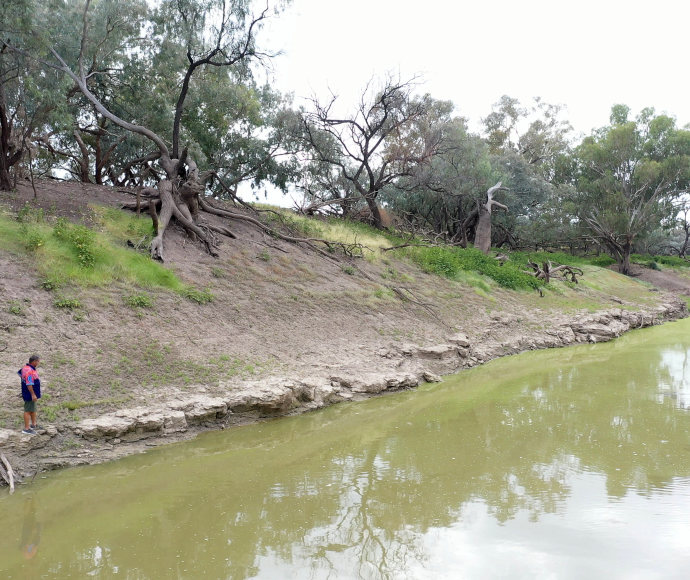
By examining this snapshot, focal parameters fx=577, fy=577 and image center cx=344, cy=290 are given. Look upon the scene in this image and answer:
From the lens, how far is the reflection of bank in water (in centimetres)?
532

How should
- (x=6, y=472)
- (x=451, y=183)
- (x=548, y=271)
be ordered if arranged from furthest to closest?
1. (x=451, y=183)
2. (x=548, y=271)
3. (x=6, y=472)

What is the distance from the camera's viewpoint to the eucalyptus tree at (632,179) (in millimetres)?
36281

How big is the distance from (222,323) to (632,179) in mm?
33794

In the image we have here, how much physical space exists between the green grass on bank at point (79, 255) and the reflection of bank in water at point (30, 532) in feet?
18.6

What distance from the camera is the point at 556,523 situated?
5816 millimetres

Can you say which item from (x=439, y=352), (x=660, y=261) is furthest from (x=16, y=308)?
(x=660, y=261)

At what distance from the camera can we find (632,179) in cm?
3738

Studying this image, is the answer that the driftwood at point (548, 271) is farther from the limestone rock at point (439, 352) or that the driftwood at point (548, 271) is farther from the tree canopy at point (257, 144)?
the limestone rock at point (439, 352)

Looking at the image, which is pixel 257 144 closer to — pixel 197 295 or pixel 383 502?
pixel 197 295

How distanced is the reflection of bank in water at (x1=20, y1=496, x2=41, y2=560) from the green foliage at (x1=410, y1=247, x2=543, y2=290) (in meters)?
17.0

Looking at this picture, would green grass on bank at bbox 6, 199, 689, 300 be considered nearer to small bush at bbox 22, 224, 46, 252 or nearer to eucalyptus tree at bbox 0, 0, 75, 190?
small bush at bbox 22, 224, 46, 252

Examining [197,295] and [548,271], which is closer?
[197,295]

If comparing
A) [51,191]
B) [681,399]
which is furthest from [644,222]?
[51,191]

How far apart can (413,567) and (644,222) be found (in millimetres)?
37831
